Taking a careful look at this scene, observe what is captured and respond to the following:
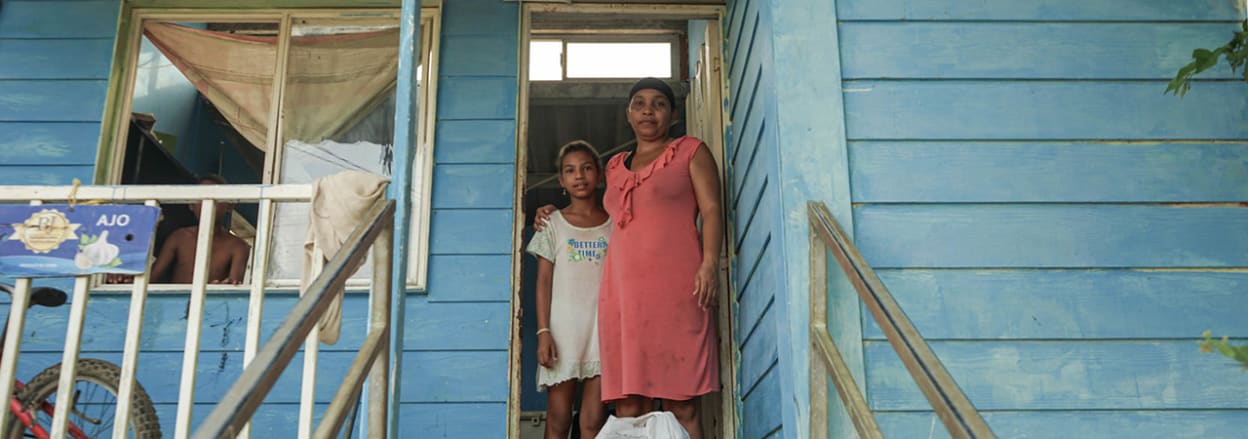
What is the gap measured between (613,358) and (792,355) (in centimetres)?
110

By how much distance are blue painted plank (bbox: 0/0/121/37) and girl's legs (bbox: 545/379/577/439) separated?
2365 mm

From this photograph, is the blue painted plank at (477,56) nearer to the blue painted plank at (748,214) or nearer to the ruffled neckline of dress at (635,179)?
the ruffled neckline of dress at (635,179)

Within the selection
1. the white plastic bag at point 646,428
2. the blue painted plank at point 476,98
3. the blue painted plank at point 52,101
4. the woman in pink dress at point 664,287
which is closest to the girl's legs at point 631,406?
the woman in pink dress at point 664,287

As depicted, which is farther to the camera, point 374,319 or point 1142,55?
point 1142,55

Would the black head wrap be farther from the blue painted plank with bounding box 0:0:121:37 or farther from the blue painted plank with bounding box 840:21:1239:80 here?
the blue painted plank with bounding box 0:0:121:37

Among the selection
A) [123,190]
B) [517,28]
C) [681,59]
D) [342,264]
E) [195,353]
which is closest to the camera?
[342,264]

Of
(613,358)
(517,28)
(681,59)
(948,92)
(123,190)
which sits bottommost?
(613,358)

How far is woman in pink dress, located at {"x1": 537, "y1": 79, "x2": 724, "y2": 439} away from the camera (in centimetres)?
344

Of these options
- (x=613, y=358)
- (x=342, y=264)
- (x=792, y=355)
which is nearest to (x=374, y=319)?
(x=342, y=264)

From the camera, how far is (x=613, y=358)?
3.57 meters

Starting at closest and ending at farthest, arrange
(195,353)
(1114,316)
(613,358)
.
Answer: (195,353) → (1114,316) → (613,358)

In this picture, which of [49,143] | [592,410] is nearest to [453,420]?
[592,410]

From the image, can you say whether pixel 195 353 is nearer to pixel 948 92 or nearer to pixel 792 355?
pixel 792 355

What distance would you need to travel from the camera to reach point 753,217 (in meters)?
3.27
